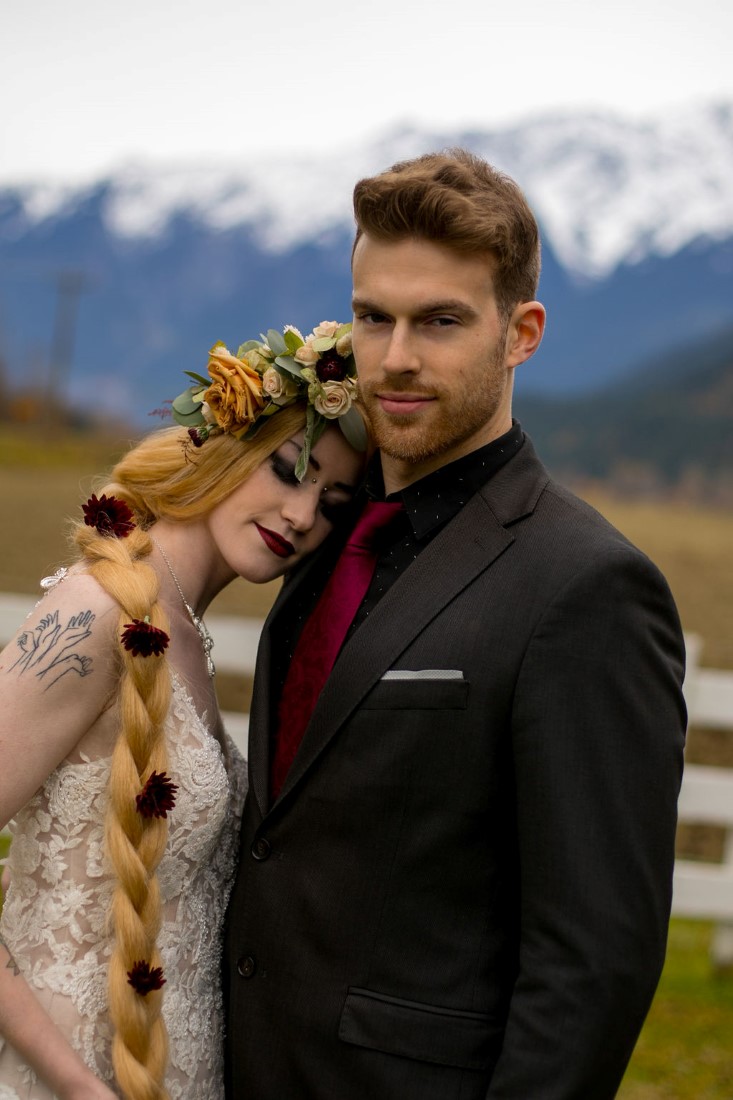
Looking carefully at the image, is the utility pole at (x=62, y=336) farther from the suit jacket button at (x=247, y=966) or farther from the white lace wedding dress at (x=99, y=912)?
the suit jacket button at (x=247, y=966)

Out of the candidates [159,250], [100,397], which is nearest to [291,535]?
[100,397]

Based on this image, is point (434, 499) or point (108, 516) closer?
point (434, 499)

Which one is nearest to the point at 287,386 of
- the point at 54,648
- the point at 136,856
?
the point at 54,648

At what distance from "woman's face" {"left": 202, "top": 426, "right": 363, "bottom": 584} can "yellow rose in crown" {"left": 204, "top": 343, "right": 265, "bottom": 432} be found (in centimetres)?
11

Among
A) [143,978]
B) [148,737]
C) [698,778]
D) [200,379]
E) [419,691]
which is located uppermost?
[200,379]

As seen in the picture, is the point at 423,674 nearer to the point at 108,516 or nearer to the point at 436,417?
the point at 436,417

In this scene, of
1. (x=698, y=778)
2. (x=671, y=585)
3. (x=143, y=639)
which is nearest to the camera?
(x=143, y=639)

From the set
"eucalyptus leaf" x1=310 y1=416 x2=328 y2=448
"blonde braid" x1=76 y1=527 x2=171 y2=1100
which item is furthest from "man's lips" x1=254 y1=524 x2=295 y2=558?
"blonde braid" x1=76 y1=527 x2=171 y2=1100

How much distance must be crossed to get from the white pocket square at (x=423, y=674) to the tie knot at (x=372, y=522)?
0.39 m

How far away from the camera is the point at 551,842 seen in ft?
6.00

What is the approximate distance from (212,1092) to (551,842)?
1053mm

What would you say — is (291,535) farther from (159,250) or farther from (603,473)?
(159,250)

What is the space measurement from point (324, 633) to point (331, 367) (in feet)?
2.02

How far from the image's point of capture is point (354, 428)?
8.10 ft
